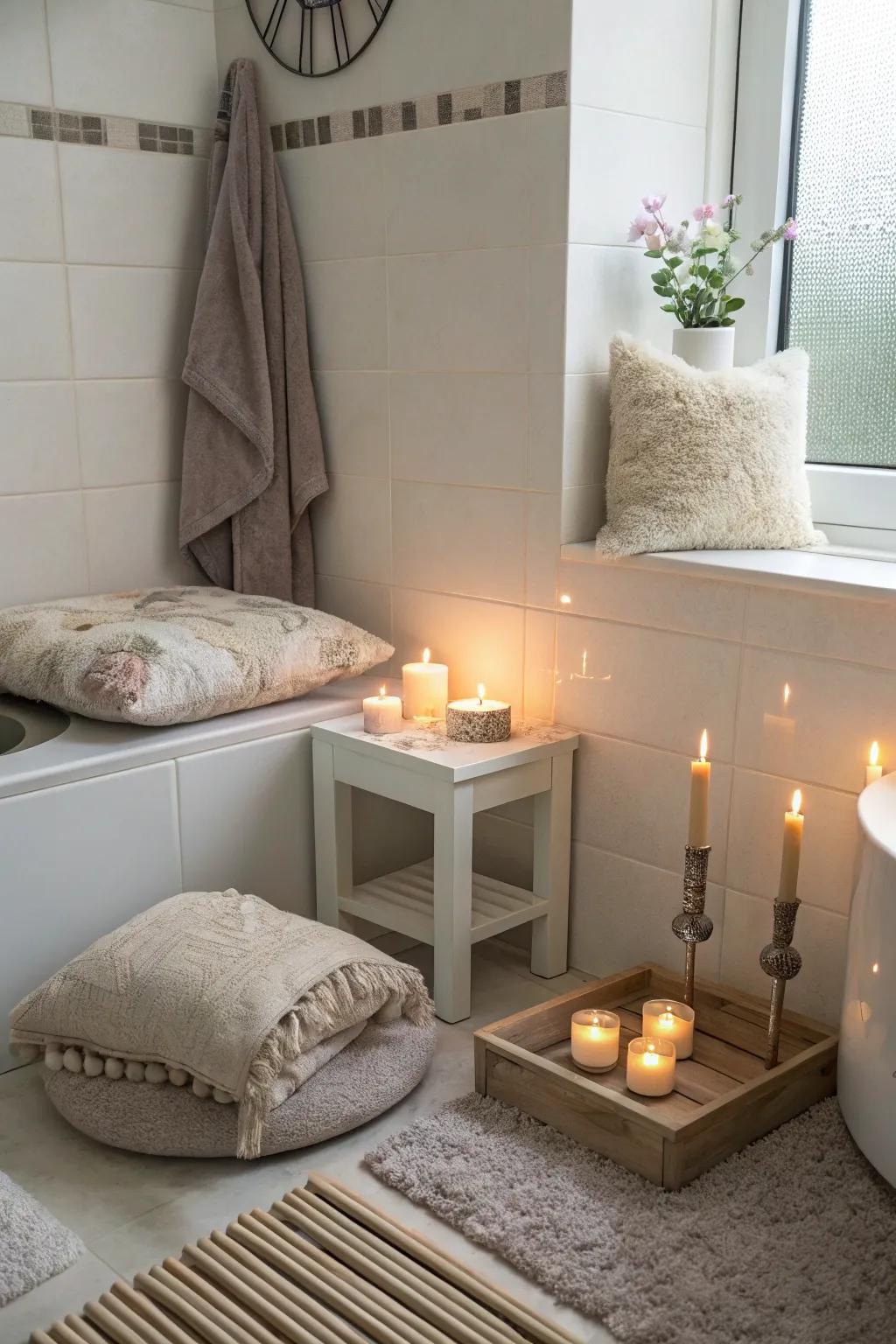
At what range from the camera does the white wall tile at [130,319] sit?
243 centimetres

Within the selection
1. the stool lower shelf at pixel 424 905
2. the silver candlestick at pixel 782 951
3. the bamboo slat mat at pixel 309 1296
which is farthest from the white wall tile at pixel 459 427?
the bamboo slat mat at pixel 309 1296

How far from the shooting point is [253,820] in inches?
86.7

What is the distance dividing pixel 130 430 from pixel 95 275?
0.96 ft

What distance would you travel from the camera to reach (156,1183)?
1672 millimetres

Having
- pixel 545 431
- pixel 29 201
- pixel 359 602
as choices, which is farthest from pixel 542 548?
pixel 29 201

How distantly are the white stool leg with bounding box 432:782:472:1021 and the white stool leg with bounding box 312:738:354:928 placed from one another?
0.83 feet

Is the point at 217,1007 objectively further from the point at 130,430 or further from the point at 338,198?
the point at 338,198

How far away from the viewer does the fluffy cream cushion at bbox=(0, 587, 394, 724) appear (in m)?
2.03

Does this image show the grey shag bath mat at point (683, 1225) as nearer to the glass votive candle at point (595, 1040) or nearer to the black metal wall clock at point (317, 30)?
the glass votive candle at point (595, 1040)

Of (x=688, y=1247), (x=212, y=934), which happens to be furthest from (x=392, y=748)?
(x=688, y=1247)

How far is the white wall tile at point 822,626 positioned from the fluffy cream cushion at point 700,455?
0.19 meters

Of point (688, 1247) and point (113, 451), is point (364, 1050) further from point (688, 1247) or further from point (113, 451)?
point (113, 451)

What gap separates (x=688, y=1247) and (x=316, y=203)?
1.90 meters

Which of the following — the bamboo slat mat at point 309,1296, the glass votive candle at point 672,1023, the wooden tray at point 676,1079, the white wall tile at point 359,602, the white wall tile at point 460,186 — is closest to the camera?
the bamboo slat mat at point 309,1296
